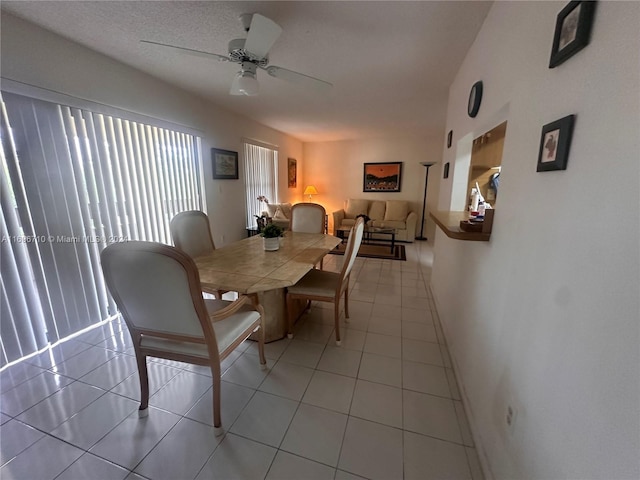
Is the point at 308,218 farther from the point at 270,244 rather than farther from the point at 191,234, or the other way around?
the point at 191,234

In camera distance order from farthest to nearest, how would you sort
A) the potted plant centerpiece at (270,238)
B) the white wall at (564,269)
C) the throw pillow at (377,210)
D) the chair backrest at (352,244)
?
the throw pillow at (377,210), the potted plant centerpiece at (270,238), the chair backrest at (352,244), the white wall at (564,269)

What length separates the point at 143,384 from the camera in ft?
4.63

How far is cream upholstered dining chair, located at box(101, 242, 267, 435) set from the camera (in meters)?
1.09

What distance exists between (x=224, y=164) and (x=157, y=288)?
3.15m

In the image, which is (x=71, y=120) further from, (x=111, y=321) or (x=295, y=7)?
(x=295, y=7)

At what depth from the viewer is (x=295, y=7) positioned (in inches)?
62.6

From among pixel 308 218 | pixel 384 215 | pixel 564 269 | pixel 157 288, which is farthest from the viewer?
pixel 384 215

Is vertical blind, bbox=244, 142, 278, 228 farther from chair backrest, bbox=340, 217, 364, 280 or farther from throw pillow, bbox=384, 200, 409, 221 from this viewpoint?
chair backrest, bbox=340, 217, 364, 280

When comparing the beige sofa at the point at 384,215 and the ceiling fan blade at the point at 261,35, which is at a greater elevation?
the ceiling fan blade at the point at 261,35

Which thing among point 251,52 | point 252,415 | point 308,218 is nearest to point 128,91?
point 251,52

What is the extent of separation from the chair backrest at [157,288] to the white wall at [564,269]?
1312mm

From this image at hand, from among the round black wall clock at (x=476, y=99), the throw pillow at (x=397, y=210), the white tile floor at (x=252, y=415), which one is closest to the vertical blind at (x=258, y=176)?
the throw pillow at (x=397, y=210)

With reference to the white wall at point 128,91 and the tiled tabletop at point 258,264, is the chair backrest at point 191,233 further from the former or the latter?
the white wall at point 128,91

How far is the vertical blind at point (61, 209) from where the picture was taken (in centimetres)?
177
